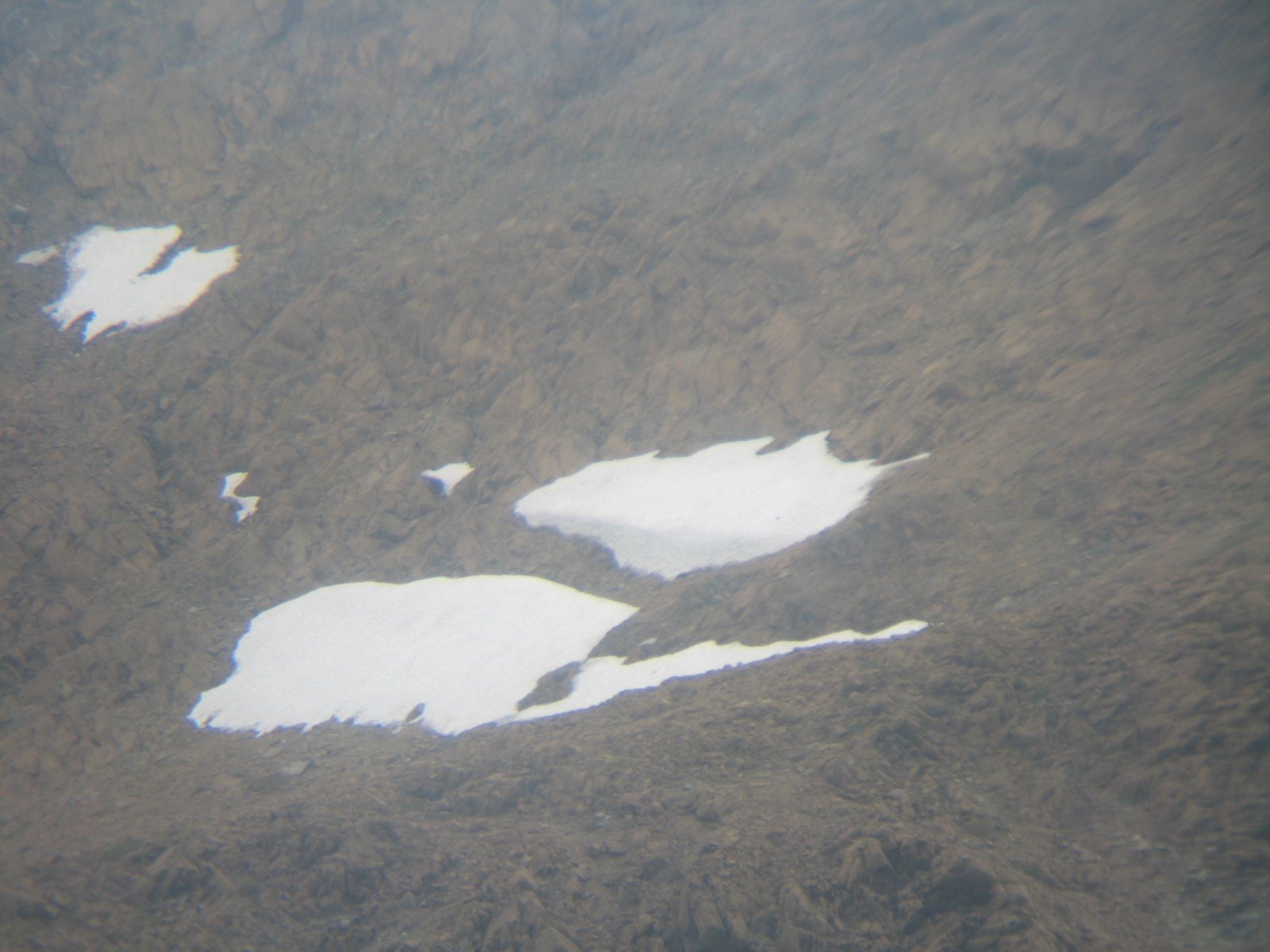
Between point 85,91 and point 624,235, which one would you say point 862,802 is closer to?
point 624,235

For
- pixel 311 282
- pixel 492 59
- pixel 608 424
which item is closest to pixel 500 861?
pixel 608 424

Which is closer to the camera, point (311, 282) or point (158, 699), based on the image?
point (158, 699)

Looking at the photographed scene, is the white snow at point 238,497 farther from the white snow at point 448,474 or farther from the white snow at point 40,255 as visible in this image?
the white snow at point 40,255

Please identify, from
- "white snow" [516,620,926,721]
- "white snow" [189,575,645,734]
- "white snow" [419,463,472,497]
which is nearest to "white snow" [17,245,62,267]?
"white snow" [419,463,472,497]

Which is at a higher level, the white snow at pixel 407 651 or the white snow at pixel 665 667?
the white snow at pixel 665 667

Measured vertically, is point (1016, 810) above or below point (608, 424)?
above

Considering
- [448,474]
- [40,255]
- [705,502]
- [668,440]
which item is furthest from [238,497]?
[40,255]

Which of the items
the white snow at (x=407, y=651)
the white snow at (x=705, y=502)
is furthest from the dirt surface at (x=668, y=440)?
the white snow at (x=407, y=651)
